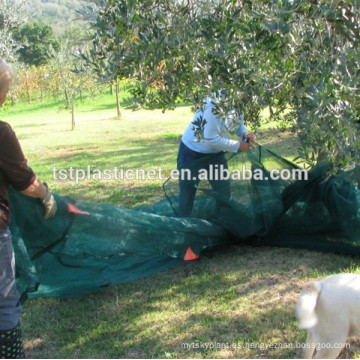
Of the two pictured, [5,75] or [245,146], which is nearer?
[5,75]

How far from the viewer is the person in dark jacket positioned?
2.38 metres

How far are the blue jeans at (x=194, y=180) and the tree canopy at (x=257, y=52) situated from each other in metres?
1.44

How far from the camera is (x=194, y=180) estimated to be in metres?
4.62

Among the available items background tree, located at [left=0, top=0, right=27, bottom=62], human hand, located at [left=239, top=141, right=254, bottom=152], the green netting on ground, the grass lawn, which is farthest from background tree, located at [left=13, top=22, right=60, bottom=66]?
the grass lawn

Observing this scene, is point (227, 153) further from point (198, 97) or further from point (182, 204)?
point (198, 97)

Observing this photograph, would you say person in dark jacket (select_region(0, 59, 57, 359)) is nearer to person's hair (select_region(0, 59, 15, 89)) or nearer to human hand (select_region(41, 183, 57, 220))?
person's hair (select_region(0, 59, 15, 89))

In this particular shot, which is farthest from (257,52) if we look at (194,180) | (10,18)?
(10,18)

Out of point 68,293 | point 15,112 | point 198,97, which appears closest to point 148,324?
point 68,293

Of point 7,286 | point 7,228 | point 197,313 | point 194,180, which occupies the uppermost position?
point 7,228

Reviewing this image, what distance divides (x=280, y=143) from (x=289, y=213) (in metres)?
6.66

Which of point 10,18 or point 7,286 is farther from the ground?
point 10,18

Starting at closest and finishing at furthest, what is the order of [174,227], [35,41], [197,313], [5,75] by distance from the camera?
[5,75]
[197,313]
[174,227]
[35,41]

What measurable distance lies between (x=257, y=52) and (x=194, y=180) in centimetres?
220

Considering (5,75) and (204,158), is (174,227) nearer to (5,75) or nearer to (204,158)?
(204,158)
